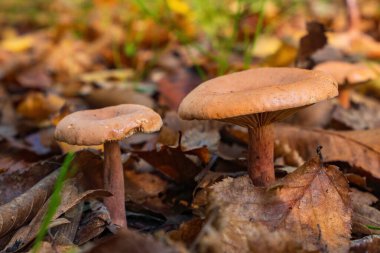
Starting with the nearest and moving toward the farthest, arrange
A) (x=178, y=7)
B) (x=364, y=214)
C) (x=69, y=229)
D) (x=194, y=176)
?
(x=69, y=229), (x=364, y=214), (x=194, y=176), (x=178, y=7)

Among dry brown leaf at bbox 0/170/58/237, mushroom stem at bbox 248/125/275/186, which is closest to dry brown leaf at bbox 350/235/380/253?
mushroom stem at bbox 248/125/275/186

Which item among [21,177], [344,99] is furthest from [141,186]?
[344,99]

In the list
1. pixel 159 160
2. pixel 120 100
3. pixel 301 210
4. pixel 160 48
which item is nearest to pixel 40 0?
pixel 160 48

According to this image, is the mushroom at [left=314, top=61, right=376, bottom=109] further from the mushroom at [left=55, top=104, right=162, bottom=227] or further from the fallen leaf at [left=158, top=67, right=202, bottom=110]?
the mushroom at [left=55, top=104, right=162, bottom=227]

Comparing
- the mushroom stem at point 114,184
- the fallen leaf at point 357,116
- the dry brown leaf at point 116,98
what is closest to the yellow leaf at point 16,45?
the dry brown leaf at point 116,98

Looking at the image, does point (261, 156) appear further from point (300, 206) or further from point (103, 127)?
point (103, 127)

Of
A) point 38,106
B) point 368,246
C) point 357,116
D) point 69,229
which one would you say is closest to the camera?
point 368,246

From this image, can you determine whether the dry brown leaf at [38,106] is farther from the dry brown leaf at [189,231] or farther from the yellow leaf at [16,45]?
the yellow leaf at [16,45]
